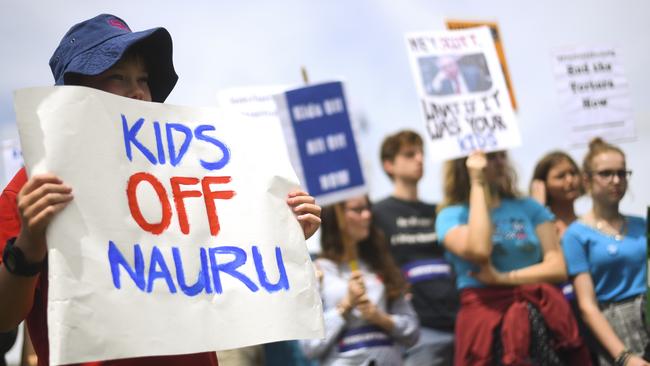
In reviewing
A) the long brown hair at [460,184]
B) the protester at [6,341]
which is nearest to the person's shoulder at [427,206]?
the long brown hair at [460,184]

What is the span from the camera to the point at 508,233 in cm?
471

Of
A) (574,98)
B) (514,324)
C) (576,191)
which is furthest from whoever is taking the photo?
(574,98)

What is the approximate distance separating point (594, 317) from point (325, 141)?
1846 mm

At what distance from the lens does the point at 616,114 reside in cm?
641

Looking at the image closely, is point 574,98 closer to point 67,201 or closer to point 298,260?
point 298,260

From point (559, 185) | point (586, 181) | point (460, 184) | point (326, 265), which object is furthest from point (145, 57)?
point (559, 185)

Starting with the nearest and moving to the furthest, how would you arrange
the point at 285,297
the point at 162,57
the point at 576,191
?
the point at 285,297 → the point at 162,57 → the point at 576,191

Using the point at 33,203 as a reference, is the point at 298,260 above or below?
below

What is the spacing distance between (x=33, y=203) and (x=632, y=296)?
394cm

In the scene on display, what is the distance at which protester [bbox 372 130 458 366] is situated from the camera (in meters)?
5.12

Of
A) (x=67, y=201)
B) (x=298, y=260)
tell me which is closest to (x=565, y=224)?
(x=298, y=260)

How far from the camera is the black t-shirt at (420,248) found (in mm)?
5195

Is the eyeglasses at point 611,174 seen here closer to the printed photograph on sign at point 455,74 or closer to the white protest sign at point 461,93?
the white protest sign at point 461,93

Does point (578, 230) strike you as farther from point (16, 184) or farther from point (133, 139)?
point (16, 184)
